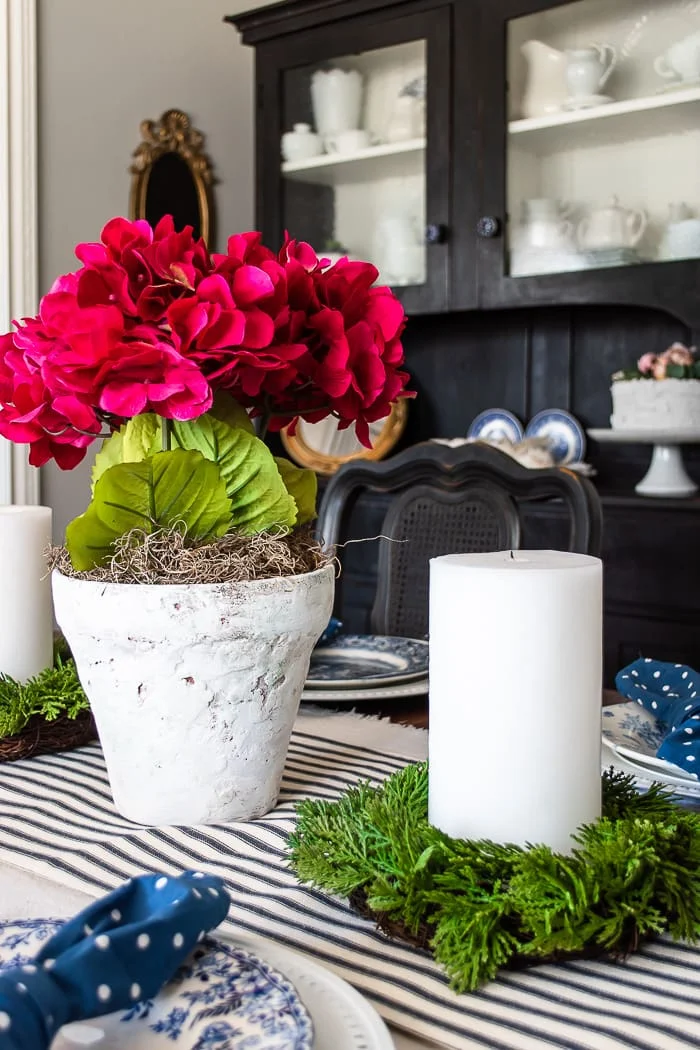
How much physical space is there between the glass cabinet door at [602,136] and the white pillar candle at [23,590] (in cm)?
162

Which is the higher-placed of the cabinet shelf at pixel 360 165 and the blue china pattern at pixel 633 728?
the cabinet shelf at pixel 360 165

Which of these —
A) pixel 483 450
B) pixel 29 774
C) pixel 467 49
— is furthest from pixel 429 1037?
pixel 467 49

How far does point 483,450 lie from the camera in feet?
4.66

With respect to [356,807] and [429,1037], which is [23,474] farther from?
[429,1037]

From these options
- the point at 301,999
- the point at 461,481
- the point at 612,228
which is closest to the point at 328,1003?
the point at 301,999

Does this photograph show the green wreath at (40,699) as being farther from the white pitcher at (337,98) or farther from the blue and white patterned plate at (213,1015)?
the white pitcher at (337,98)

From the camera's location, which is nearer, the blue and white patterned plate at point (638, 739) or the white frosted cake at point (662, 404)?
the blue and white patterned plate at point (638, 739)

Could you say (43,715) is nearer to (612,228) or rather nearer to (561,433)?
(612,228)

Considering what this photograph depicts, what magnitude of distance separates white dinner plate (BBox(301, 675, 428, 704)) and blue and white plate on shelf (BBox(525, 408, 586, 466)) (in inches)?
61.8

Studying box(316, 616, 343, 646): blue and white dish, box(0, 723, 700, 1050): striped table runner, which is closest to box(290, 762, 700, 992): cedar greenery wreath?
box(0, 723, 700, 1050): striped table runner

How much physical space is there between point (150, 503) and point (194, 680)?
10 cm

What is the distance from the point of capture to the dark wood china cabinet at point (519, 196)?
2.10m

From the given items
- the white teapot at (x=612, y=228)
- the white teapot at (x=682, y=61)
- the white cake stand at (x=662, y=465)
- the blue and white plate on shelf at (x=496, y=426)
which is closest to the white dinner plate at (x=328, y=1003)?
the white cake stand at (x=662, y=465)

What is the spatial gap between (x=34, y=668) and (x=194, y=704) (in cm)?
28
